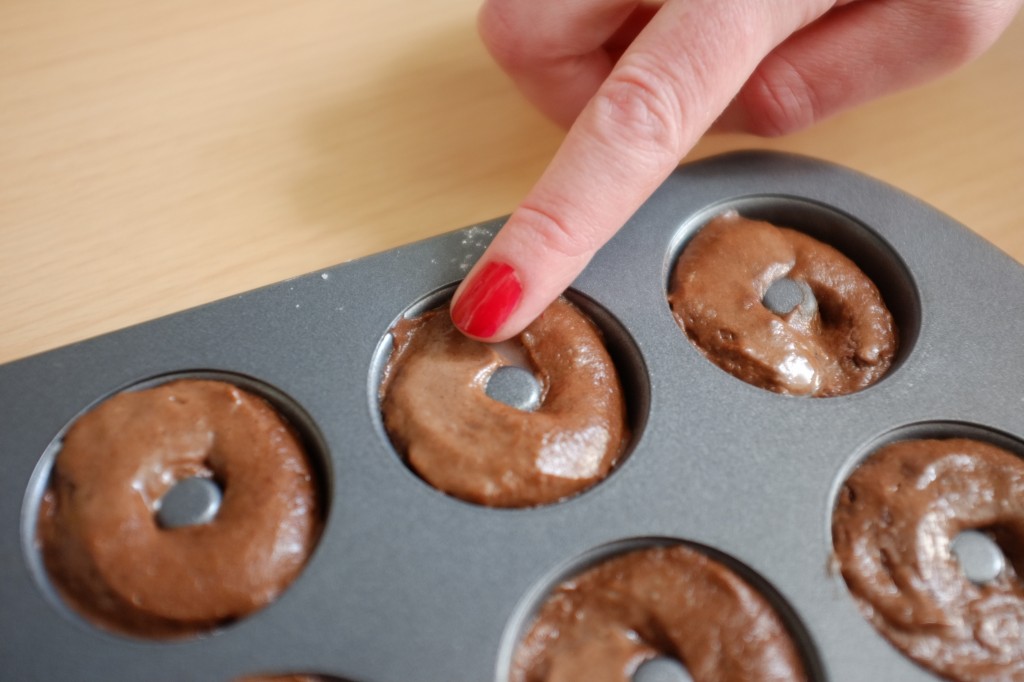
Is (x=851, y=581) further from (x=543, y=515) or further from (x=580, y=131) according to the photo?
(x=580, y=131)

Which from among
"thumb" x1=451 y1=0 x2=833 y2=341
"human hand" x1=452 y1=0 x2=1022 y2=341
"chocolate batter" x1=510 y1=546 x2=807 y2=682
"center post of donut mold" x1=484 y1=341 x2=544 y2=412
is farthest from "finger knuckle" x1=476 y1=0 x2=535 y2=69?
"chocolate batter" x1=510 y1=546 x2=807 y2=682

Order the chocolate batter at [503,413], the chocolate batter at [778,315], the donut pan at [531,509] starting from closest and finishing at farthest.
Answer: the donut pan at [531,509]
the chocolate batter at [503,413]
the chocolate batter at [778,315]

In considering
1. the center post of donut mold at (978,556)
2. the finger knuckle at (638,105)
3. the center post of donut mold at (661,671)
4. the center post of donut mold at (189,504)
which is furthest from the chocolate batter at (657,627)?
the finger knuckle at (638,105)

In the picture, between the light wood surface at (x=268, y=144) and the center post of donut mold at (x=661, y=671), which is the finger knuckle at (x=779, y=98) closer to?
the light wood surface at (x=268, y=144)

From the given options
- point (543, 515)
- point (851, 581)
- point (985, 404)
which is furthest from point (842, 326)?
point (543, 515)

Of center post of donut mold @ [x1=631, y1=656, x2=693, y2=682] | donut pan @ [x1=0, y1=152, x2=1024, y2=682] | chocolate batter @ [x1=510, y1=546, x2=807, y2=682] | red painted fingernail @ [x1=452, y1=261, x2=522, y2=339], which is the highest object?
red painted fingernail @ [x1=452, y1=261, x2=522, y2=339]

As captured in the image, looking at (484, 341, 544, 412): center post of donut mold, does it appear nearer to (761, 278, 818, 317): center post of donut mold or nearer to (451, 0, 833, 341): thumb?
(451, 0, 833, 341): thumb

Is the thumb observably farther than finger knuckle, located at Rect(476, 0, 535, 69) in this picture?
No
